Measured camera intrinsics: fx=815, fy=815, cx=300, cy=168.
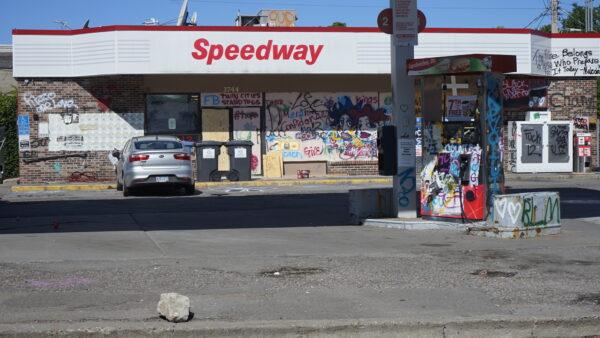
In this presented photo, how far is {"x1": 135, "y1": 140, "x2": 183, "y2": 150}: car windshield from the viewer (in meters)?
20.6

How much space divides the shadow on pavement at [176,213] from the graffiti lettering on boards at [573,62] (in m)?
12.8

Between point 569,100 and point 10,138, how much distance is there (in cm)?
2019

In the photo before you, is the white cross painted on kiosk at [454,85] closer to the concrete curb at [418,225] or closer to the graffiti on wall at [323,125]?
the concrete curb at [418,225]

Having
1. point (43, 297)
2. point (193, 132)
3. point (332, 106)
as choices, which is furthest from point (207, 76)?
point (43, 297)

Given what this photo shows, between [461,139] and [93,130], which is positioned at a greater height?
[93,130]

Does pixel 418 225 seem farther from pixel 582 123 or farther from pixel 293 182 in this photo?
pixel 582 123

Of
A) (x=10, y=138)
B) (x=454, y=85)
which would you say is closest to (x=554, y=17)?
(x=10, y=138)

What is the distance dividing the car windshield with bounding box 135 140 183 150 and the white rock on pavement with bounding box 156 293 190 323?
14052 mm

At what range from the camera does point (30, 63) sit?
2623cm

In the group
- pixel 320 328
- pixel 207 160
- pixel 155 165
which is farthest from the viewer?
pixel 207 160

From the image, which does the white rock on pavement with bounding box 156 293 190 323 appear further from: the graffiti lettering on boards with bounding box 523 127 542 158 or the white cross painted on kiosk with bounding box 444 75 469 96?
the graffiti lettering on boards with bounding box 523 127 542 158

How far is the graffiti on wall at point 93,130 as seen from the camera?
87.9 feet

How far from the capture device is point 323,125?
2836cm

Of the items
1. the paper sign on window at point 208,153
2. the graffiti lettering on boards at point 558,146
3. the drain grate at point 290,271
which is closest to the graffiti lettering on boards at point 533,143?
the graffiti lettering on boards at point 558,146
